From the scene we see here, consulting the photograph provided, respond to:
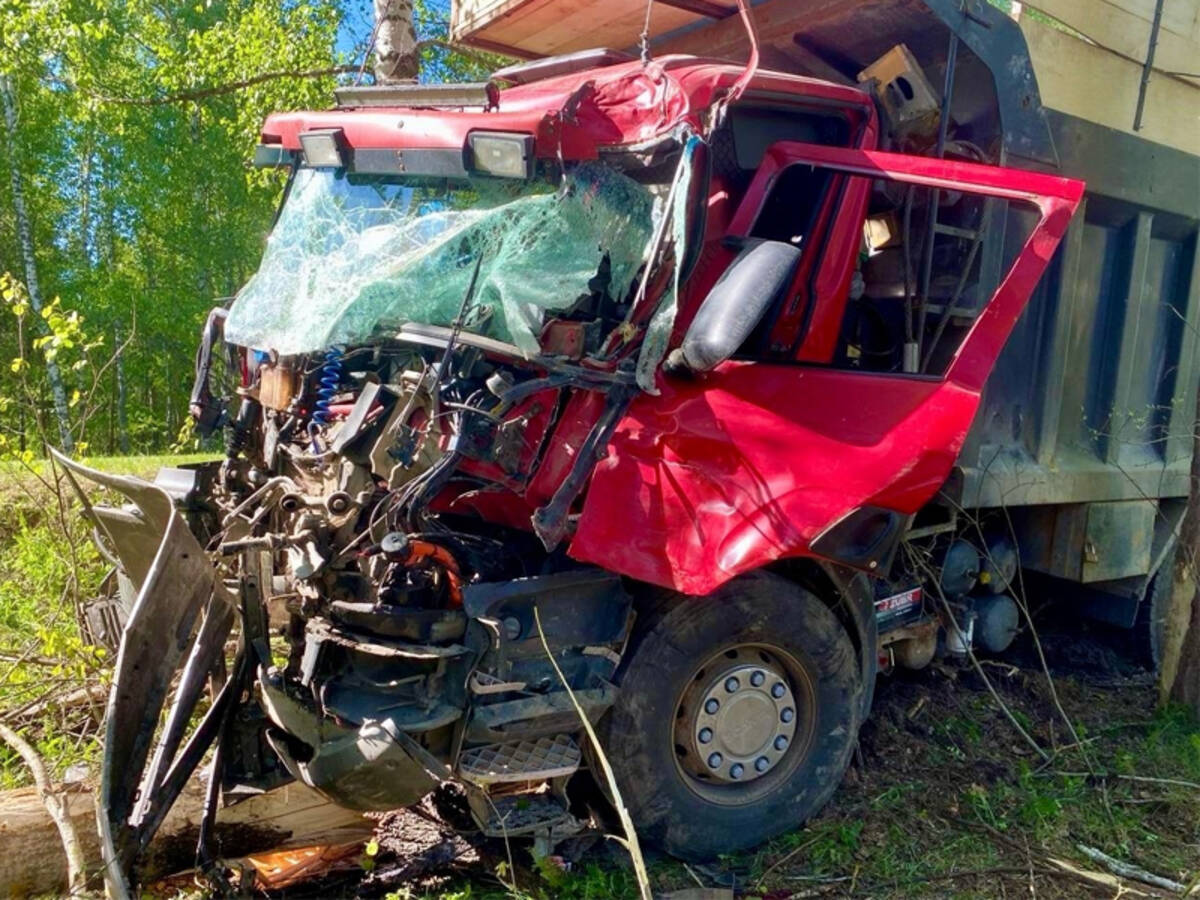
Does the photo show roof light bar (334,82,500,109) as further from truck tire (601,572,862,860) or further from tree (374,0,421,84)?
tree (374,0,421,84)

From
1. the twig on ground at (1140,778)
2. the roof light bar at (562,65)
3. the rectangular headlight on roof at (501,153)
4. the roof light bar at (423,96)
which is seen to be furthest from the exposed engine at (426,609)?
the twig on ground at (1140,778)

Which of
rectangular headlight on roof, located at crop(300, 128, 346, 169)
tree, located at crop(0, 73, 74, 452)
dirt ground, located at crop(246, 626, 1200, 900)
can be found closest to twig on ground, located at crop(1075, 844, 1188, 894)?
dirt ground, located at crop(246, 626, 1200, 900)

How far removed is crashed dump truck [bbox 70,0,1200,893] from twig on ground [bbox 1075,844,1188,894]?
911mm

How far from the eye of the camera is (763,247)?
278 cm

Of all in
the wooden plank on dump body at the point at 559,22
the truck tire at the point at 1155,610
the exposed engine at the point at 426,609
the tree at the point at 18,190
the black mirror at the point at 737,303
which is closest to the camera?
the black mirror at the point at 737,303

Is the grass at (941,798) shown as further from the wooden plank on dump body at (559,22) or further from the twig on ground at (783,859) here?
the wooden plank on dump body at (559,22)

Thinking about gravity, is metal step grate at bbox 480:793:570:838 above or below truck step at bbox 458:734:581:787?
below

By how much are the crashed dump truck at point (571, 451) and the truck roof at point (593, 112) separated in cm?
1

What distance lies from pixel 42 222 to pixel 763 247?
68.0 feet

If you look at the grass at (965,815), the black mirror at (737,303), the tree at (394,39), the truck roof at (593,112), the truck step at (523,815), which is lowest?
the grass at (965,815)

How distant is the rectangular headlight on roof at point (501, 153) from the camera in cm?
292

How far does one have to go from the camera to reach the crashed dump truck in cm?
287

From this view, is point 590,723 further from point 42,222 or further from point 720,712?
point 42,222

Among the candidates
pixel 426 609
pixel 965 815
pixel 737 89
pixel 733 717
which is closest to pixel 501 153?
pixel 737 89
